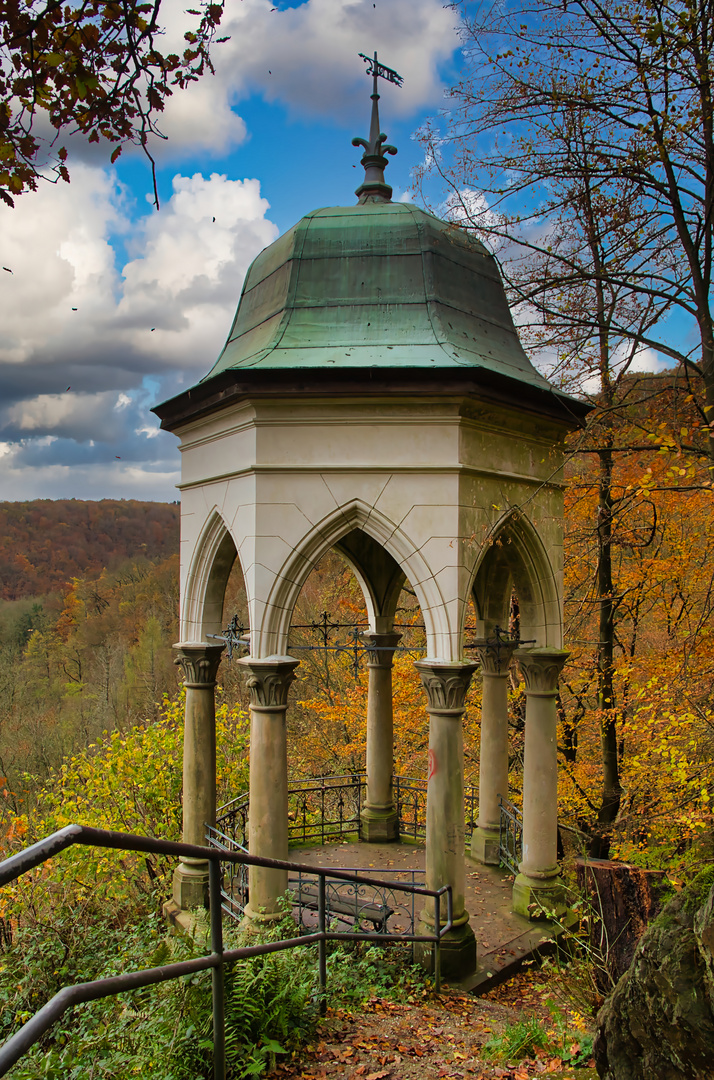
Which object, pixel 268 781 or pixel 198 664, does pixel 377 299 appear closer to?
pixel 198 664

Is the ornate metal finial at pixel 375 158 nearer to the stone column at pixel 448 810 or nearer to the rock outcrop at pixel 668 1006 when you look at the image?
the stone column at pixel 448 810

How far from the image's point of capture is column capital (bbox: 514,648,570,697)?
25.6 ft

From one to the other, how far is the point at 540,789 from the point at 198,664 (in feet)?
12.7

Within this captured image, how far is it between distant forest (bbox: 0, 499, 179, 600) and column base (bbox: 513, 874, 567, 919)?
75.1m

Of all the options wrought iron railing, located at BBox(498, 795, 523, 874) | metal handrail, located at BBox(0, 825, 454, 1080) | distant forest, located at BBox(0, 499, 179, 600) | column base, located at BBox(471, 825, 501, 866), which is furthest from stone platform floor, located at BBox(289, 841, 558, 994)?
distant forest, located at BBox(0, 499, 179, 600)

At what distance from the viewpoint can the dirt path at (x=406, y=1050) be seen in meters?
3.34

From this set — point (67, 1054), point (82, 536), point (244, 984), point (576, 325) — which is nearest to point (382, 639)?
point (576, 325)

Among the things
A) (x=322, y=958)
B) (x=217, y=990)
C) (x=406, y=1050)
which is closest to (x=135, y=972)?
(x=217, y=990)

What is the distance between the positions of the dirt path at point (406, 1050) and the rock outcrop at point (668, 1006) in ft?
1.83

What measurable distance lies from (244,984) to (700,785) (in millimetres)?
4860

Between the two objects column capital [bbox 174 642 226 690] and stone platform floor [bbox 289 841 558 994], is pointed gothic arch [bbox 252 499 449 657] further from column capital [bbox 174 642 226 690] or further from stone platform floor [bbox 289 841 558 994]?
stone platform floor [bbox 289 841 558 994]

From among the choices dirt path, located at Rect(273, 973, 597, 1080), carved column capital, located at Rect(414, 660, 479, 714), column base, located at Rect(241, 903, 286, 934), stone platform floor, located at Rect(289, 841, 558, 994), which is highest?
carved column capital, located at Rect(414, 660, 479, 714)

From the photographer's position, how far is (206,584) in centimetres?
813

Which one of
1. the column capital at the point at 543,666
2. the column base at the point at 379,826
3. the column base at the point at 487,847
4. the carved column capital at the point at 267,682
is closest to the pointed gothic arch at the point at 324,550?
the carved column capital at the point at 267,682
